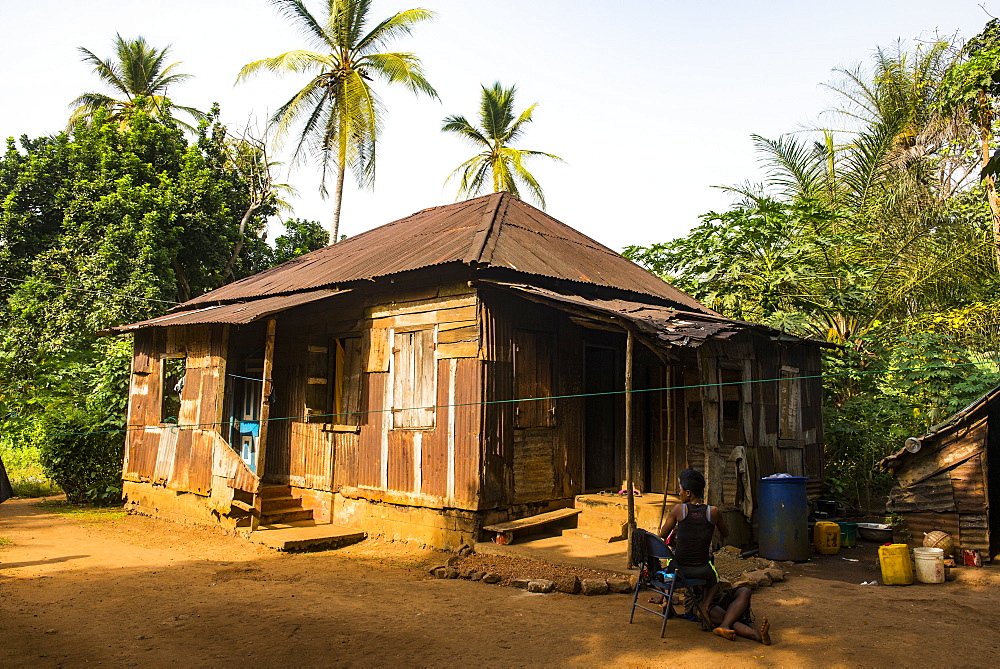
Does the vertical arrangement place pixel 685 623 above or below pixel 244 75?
below

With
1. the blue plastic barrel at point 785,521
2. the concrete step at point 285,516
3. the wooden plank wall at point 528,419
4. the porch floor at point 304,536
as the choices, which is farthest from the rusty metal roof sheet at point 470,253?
the blue plastic barrel at point 785,521

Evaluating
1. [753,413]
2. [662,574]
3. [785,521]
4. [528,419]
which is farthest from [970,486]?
[528,419]

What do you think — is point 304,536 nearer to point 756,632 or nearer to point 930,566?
point 756,632

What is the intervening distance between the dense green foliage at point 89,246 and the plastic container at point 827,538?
46.3 feet

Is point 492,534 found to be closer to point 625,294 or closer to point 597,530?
point 597,530

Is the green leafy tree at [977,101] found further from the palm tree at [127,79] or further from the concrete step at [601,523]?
the palm tree at [127,79]

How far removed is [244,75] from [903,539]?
1822 centimetres

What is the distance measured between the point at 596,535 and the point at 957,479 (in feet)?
14.5

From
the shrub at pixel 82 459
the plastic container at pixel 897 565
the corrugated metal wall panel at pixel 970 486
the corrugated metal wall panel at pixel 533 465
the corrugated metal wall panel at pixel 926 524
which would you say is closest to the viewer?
the plastic container at pixel 897 565

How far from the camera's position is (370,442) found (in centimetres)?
1012

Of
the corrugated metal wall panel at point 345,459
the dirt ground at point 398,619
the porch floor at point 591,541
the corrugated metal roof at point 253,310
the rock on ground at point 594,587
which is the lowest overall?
the dirt ground at point 398,619

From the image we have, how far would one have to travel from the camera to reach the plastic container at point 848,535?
9492 mm

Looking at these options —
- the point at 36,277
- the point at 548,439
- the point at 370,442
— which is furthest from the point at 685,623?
the point at 36,277

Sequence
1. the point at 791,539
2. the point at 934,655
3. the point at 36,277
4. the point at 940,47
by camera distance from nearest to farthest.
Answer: the point at 934,655 < the point at 791,539 < the point at 940,47 < the point at 36,277
